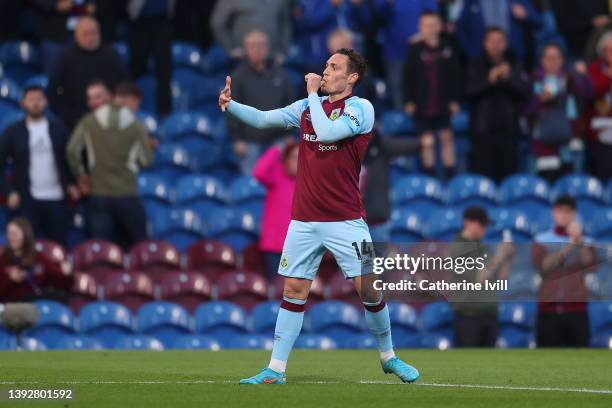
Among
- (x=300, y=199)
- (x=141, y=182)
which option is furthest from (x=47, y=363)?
(x=141, y=182)

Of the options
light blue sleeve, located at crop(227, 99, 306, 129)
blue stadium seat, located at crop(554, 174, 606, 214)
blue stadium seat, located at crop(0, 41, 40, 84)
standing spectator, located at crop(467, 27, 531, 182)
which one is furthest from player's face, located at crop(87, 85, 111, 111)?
light blue sleeve, located at crop(227, 99, 306, 129)

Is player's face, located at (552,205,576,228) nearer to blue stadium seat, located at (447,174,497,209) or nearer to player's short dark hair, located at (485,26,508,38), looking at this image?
blue stadium seat, located at (447,174,497,209)

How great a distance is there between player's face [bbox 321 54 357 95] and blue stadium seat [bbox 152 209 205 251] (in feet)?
23.7

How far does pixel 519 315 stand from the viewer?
14.4 meters

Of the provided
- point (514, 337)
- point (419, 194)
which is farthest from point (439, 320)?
point (419, 194)

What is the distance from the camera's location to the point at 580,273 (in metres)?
11.2

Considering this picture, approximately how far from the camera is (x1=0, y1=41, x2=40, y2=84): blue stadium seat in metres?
17.4

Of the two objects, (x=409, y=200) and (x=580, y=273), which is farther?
(x=409, y=200)

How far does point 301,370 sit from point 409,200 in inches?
265

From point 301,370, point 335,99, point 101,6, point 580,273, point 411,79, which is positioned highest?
point 101,6

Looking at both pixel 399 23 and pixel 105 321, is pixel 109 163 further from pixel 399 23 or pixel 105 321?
pixel 399 23

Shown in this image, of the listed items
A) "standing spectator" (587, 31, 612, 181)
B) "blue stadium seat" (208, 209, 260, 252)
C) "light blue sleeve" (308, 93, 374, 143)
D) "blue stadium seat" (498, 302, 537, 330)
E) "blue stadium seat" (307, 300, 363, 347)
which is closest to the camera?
"light blue sleeve" (308, 93, 374, 143)

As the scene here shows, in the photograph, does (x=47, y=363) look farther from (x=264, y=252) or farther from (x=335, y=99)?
(x=264, y=252)

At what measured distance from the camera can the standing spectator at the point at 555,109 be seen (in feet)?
54.4
